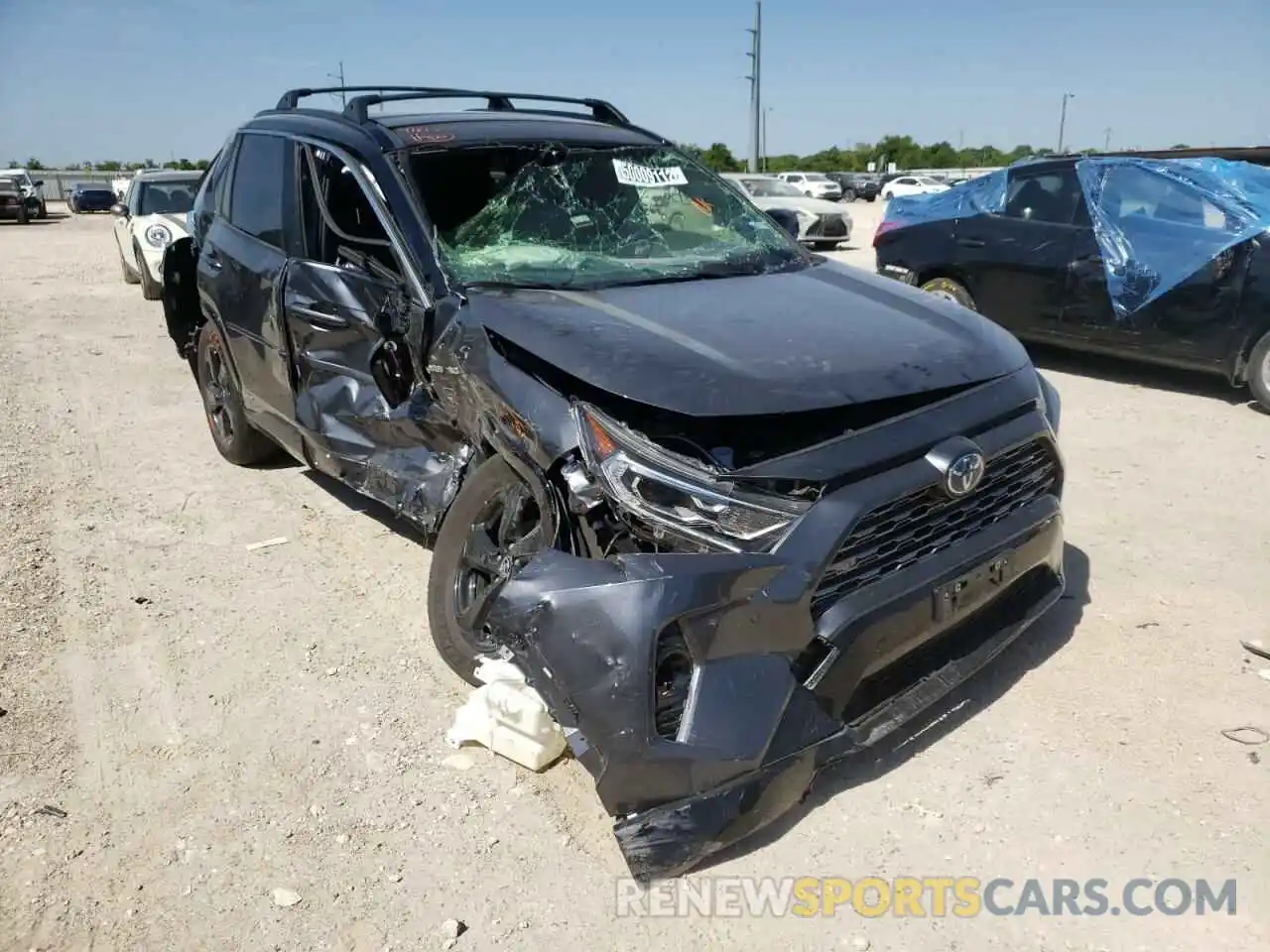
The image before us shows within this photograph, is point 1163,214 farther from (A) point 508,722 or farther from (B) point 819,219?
(B) point 819,219

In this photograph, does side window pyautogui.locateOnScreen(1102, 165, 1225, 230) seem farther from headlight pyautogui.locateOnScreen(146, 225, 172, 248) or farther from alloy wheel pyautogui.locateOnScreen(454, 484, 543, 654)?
headlight pyautogui.locateOnScreen(146, 225, 172, 248)

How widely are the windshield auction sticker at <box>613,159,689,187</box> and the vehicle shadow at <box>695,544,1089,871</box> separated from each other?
2350mm

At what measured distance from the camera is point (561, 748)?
9.92 feet

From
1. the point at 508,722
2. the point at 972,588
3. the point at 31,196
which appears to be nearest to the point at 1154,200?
the point at 972,588

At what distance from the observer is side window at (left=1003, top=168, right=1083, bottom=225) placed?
758 centimetres

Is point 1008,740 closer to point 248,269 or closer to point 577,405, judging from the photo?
point 577,405

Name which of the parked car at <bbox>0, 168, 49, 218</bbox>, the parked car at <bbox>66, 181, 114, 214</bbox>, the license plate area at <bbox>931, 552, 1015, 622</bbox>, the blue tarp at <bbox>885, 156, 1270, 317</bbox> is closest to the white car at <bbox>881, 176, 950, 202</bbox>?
the parked car at <bbox>0, 168, 49, 218</bbox>

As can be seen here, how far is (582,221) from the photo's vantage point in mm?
3887

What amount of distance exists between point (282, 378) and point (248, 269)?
2.16 feet

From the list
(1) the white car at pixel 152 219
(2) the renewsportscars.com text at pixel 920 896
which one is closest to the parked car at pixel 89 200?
(1) the white car at pixel 152 219

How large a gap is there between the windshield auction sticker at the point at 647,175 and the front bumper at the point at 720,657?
6.75 ft

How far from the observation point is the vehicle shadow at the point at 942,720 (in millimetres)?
2723

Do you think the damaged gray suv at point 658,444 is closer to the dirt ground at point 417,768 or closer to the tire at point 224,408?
the dirt ground at point 417,768

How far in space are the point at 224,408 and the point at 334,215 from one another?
6.79 ft
